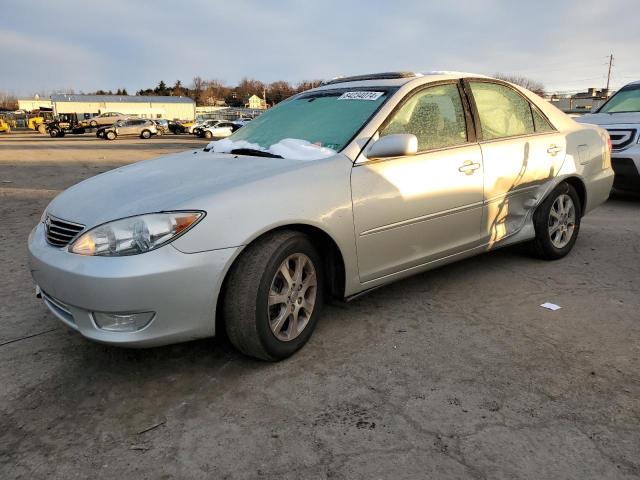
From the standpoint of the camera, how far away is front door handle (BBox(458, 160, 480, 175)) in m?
3.45

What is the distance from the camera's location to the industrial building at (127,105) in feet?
260

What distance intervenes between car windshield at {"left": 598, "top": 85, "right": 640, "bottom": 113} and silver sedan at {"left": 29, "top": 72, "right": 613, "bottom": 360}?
467 centimetres

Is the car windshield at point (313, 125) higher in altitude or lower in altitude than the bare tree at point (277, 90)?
lower

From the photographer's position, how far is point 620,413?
2.26 m

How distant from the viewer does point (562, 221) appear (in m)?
4.44

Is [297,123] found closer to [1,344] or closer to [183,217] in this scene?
[183,217]

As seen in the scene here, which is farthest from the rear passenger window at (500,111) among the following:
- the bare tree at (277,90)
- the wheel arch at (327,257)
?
the bare tree at (277,90)

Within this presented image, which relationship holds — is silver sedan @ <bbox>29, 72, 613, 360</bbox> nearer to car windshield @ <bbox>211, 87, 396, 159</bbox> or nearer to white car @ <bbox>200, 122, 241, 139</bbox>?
car windshield @ <bbox>211, 87, 396, 159</bbox>

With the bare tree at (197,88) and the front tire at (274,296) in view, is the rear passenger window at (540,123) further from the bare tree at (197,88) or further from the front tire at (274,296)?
the bare tree at (197,88)

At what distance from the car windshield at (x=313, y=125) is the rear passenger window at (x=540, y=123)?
1.58 metres

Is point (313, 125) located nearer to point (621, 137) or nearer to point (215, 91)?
point (621, 137)

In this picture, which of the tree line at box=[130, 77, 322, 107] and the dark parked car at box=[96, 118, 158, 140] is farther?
the tree line at box=[130, 77, 322, 107]

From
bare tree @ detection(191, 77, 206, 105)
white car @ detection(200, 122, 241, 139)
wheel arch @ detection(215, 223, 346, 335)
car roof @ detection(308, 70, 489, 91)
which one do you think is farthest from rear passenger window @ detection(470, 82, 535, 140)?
bare tree @ detection(191, 77, 206, 105)

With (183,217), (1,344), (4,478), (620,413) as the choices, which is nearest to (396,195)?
(183,217)
